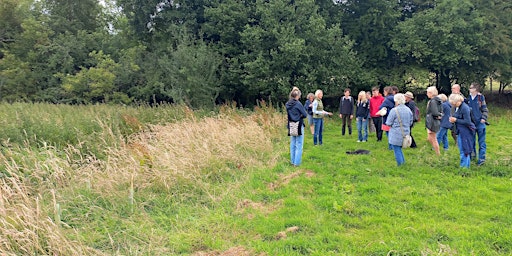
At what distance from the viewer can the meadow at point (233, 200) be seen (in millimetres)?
4133

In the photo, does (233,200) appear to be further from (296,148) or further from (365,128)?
(365,128)

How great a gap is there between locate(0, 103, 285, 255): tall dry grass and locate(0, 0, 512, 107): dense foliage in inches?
303

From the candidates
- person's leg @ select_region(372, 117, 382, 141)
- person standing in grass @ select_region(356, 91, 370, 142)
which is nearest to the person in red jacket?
person's leg @ select_region(372, 117, 382, 141)

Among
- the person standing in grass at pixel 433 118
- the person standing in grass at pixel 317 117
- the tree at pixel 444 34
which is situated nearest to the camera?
the person standing in grass at pixel 433 118

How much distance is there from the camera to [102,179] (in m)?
5.79

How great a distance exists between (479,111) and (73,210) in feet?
27.0

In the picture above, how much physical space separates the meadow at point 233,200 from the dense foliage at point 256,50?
882 centimetres

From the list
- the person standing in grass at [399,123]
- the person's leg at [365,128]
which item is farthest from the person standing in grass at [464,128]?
the person's leg at [365,128]

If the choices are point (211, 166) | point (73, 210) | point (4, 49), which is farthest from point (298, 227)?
point (4, 49)

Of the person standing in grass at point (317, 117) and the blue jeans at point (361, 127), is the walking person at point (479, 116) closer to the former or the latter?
the blue jeans at point (361, 127)

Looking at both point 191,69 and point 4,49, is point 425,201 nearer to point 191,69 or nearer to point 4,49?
point 191,69

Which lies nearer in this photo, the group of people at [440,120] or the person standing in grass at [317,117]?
the group of people at [440,120]

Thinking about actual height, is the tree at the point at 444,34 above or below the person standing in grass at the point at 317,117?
above

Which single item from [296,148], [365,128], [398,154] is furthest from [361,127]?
[296,148]
